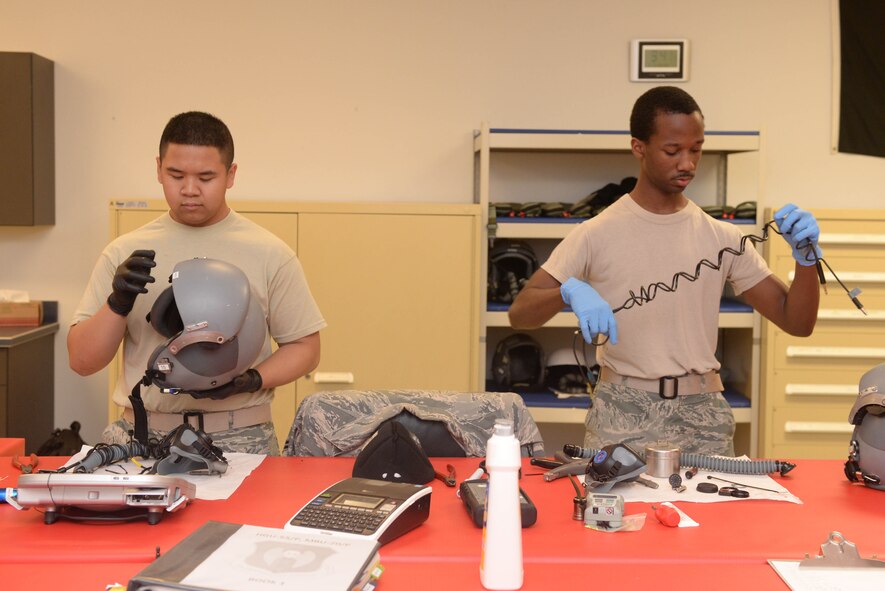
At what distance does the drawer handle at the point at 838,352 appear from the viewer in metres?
3.61

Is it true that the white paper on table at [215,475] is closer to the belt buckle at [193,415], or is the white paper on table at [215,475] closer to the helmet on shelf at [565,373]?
the belt buckle at [193,415]

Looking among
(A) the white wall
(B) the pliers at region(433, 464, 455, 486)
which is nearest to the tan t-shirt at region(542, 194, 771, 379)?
(B) the pliers at region(433, 464, 455, 486)

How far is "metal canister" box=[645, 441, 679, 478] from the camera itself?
1835mm

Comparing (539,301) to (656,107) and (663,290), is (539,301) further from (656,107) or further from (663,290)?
(656,107)

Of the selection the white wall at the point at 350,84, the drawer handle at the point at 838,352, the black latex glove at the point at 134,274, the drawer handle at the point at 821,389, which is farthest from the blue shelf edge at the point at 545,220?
the black latex glove at the point at 134,274

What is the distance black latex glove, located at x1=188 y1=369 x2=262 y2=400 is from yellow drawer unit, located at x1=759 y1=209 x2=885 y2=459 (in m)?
2.39

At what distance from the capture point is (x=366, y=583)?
4.26 feet

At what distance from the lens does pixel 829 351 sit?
3.62 m

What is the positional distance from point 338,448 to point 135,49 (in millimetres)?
2610

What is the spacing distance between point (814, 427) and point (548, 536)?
2483mm

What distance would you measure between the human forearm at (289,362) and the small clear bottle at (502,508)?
899 mm

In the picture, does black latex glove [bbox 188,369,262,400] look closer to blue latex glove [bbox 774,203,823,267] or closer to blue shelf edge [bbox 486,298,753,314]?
blue latex glove [bbox 774,203,823,267]

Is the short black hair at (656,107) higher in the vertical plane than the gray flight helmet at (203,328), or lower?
higher

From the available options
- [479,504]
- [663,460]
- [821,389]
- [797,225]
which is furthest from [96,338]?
[821,389]
